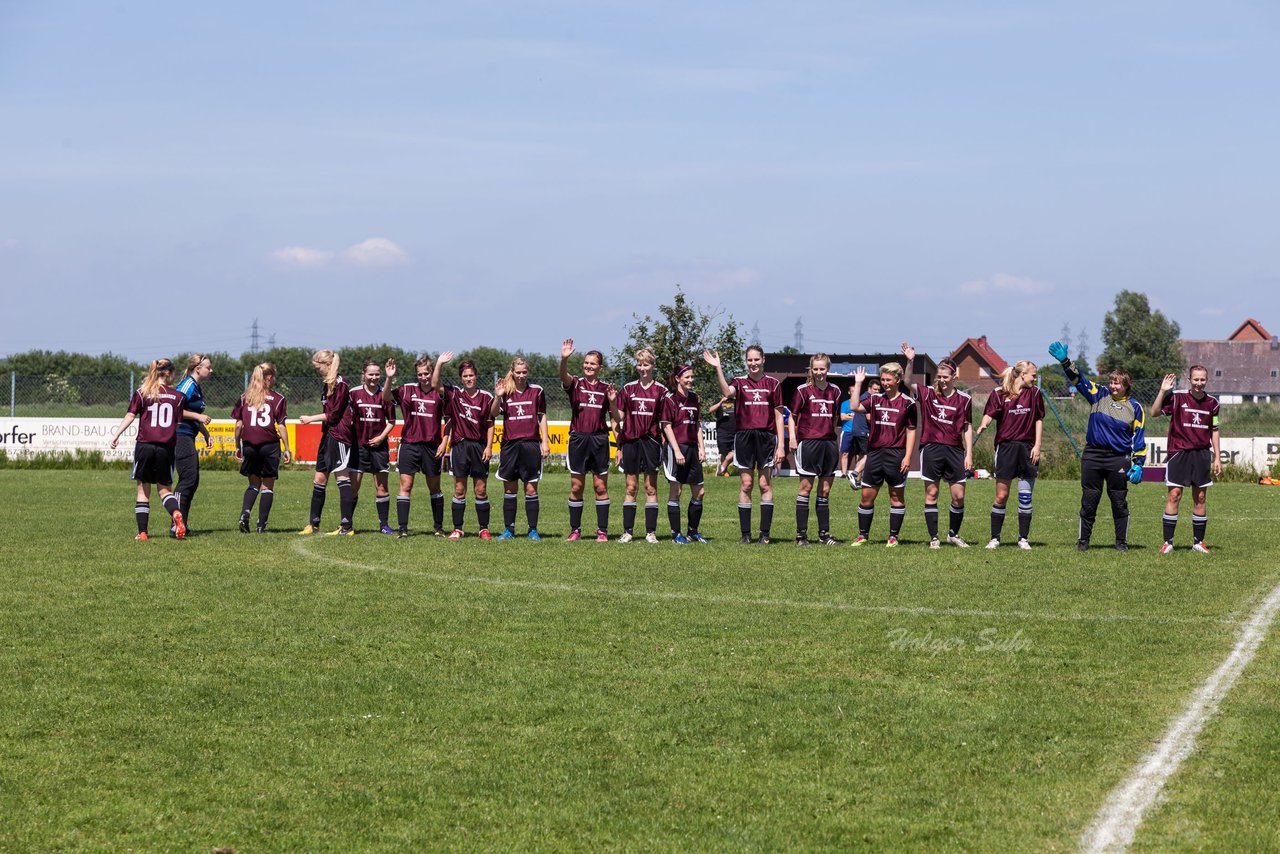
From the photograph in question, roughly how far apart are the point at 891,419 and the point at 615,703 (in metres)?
8.85

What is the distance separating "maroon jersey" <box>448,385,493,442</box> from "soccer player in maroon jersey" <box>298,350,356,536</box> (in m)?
1.23

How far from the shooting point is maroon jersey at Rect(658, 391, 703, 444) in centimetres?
1623

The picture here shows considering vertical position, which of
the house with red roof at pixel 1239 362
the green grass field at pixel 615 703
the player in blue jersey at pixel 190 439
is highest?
the house with red roof at pixel 1239 362

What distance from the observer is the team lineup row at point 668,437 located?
611 inches

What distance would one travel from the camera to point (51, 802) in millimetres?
5754

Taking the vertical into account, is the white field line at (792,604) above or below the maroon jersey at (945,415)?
below

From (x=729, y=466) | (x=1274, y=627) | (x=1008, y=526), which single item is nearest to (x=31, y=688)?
(x=1274, y=627)

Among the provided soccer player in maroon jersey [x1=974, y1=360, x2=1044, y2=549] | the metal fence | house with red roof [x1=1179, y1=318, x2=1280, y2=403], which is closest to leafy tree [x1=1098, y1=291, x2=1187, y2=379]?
house with red roof [x1=1179, y1=318, x2=1280, y2=403]

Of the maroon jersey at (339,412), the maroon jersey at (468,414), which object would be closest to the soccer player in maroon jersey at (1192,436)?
the maroon jersey at (468,414)

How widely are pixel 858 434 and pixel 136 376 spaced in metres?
22.9

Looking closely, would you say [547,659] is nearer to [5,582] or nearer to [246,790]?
[246,790]

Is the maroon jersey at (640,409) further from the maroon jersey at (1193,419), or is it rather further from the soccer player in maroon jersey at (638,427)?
the maroon jersey at (1193,419)

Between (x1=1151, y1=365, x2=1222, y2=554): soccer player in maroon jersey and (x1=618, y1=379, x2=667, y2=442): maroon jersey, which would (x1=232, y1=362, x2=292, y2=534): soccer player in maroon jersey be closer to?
(x1=618, y1=379, x2=667, y2=442): maroon jersey

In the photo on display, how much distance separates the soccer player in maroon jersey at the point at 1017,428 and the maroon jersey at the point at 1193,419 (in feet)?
4.77
